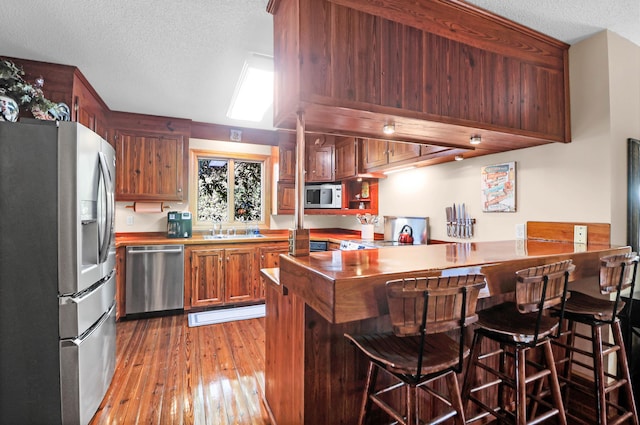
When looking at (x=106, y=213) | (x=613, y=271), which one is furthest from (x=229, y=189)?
(x=613, y=271)

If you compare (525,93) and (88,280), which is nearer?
(88,280)

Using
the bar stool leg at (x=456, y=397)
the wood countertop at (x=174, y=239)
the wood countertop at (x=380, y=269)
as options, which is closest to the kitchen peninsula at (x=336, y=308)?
the wood countertop at (x=380, y=269)

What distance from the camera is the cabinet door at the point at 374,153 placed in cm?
349

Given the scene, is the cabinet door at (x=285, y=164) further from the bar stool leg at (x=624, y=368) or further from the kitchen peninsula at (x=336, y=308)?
the bar stool leg at (x=624, y=368)

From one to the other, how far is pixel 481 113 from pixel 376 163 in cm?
178

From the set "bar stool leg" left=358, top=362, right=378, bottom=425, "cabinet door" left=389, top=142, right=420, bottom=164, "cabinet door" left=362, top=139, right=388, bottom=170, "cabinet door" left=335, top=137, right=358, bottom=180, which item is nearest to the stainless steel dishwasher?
"cabinet door" left=335, top=137, right=358, bottom=180

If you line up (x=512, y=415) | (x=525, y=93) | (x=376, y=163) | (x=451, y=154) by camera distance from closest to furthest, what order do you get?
(x=512, y=415), (x=525, y=93), (x=451, y=154), (x=376, y=163)

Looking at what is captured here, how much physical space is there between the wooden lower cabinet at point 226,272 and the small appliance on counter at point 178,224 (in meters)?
0.34

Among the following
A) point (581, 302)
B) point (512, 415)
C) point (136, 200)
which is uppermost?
point (136, 200)

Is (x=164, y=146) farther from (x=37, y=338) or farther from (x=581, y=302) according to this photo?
(x=581, y=302)

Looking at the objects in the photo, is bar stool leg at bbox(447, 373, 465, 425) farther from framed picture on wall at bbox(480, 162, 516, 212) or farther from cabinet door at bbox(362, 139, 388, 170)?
cabinet door at bbox(362, 139, 388, 170)

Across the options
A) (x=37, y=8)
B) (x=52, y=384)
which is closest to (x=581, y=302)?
(x=52, y=384)

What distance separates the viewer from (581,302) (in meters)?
1.80

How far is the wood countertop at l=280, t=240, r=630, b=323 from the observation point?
1.11 meters
